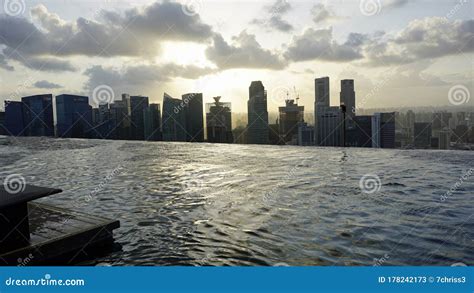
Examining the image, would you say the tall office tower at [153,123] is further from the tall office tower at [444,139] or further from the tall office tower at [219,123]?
the tall office tower at [444,139]

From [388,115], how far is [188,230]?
863 inches

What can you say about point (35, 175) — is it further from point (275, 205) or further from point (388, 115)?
point (388, 115)

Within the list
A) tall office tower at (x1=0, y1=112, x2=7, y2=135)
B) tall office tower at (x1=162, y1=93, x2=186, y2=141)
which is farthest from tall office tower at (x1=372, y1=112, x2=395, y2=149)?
tall office tower at (x1=0, y1=112, x2=7, y2=135)

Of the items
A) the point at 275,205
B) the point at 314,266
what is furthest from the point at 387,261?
the point at 275,205

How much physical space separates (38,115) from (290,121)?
75.2 metres

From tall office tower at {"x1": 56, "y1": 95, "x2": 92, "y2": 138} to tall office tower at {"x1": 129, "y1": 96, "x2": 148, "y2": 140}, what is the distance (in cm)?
1296

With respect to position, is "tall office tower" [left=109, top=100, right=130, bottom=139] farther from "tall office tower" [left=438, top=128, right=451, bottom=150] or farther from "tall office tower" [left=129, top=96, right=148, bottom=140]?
"tall office tower" [left=438, top=128, right=451, bottom=150]

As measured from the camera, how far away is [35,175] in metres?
15.0

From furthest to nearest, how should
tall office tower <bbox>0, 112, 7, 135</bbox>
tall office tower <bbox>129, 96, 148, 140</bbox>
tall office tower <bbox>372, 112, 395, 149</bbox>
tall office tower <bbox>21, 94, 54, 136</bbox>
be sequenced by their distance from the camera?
tall office tower <bbox>0, 112, 7, 135</bbox>
tall office tower <bbox>21, 94, 54, 136</bbox>
tall office tower <bbox>129, 96, 148, 140</bbox>
tall office tower <bbox>372, 112, 395, 149</bbox>

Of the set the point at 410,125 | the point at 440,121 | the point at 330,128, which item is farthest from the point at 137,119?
the point at 440,121

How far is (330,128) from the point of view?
2511cm

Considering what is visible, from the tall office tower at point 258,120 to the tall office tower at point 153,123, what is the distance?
1417cm

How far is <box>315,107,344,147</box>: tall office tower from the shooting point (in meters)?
24.1

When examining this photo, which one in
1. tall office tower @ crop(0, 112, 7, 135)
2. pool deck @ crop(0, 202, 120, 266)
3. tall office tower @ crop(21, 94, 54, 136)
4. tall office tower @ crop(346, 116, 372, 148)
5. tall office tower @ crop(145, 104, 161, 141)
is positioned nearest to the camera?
pool deck @ crop(0, 202, 120, 266)
